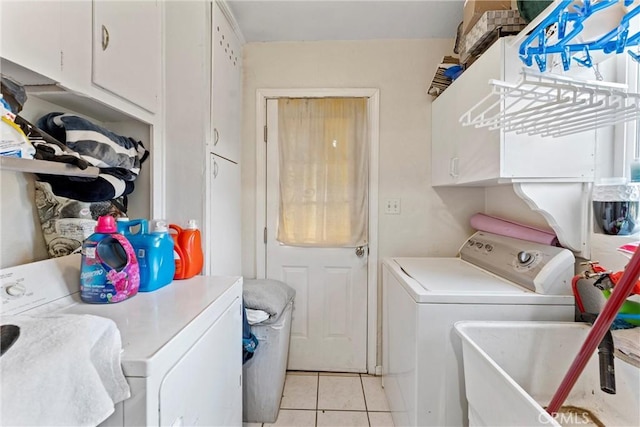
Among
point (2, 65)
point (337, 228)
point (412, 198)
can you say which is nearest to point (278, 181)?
point (337, 228)

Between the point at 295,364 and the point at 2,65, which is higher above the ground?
the point at 2,65

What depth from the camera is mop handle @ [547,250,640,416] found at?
76 centimetres

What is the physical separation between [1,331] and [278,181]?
1.74m

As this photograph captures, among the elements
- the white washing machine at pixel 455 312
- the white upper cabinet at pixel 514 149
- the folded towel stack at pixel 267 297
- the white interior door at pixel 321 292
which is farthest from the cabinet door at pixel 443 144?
the folded towel stack at pixel 267 297

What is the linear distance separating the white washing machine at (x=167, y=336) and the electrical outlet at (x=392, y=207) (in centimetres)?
125

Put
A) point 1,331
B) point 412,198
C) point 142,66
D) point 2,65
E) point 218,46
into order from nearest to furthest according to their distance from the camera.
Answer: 1. point 1,331
2. point 2,65
3. point 142,66
4. point 218,46
5. point 412,198

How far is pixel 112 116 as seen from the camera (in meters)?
1.41

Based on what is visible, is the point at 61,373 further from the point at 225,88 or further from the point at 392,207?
the point at 392,207

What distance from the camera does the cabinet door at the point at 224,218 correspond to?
1.71 metres

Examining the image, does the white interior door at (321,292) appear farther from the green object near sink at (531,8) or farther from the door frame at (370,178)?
the green object near sink at (531,8)

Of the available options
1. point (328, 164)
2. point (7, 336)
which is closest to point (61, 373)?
point (7, 336)

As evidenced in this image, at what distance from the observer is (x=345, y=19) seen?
1.96 meters

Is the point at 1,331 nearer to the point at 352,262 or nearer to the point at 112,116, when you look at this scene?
the point at 112,116

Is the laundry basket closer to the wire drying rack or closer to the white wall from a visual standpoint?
the white wall
